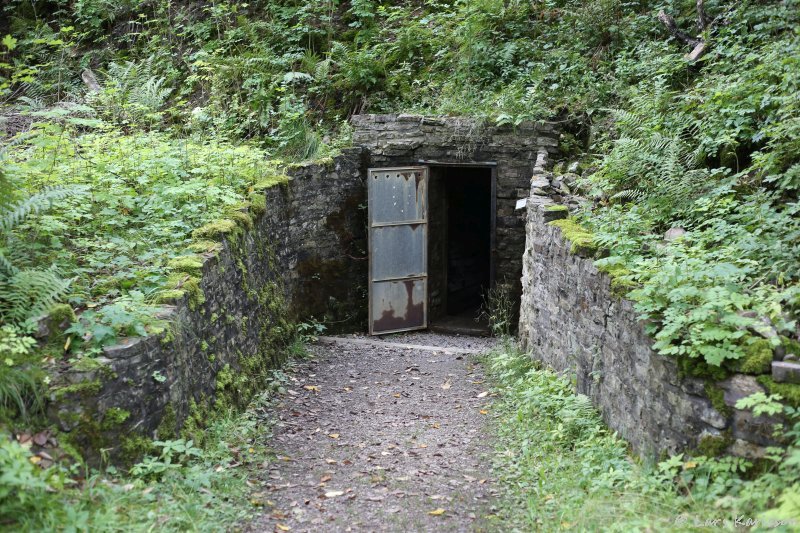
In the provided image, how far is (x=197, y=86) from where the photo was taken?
1220 centimetres

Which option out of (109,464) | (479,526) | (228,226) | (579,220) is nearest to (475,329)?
(579,220)

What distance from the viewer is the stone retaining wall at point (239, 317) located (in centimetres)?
441

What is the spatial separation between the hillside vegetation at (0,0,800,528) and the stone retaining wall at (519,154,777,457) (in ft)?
0.47

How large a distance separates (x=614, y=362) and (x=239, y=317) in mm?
3626

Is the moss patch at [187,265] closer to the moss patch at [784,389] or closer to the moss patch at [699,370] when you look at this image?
the moss patch at [699,370]

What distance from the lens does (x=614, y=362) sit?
517 centimetres

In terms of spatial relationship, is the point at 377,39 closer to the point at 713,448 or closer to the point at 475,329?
the point at 475,329

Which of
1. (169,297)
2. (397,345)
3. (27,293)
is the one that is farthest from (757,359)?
(397,345)

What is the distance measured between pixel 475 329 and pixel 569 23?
17.1 ft

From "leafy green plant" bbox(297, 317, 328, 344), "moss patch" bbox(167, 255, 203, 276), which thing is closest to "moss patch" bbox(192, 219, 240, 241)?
"moss patch" bbox(167, 255, 203, 276)

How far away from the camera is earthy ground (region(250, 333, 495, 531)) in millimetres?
4824

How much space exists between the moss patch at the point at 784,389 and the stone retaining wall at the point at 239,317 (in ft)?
12.6

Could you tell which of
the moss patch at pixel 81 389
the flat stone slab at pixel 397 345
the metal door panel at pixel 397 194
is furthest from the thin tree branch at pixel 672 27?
the moss patch at pixel 81 389

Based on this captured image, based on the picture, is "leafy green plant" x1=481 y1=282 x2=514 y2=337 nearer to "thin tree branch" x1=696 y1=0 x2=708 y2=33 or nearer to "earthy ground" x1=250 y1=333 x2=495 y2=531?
"earthy ground" x1=250 y1=333 x2=495 y2=531
